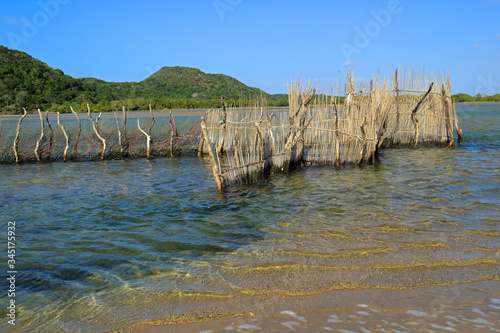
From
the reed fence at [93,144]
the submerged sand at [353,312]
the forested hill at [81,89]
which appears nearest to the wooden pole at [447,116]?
the reed fence at [93,144]

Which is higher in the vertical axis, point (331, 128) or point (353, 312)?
point (331, 128)

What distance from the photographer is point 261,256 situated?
489 cm

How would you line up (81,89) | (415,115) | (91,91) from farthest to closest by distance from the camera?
(91,91), (81,89), (415,115)

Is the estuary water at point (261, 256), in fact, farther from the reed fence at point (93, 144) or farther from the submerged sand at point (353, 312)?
the reed fence at point (93, 144)

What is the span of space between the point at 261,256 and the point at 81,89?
64964 millimetres

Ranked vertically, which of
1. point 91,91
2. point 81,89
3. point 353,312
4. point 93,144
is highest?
point 81,89

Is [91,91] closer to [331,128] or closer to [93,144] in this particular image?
[93,144]

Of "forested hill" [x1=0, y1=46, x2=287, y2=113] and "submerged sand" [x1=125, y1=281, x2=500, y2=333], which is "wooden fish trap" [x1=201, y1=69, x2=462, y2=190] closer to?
"submerged sand" [x1=125, y1=281, x2=500, y2=333]

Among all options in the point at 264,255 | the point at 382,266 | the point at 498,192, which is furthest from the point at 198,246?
the point at 498,192

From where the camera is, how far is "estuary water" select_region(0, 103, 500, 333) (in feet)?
11.3

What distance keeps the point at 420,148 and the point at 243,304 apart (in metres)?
14.0

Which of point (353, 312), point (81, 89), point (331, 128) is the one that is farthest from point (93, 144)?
point (81, 89)

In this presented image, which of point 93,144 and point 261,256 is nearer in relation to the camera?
point 261,256

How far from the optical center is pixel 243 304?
3.66m
